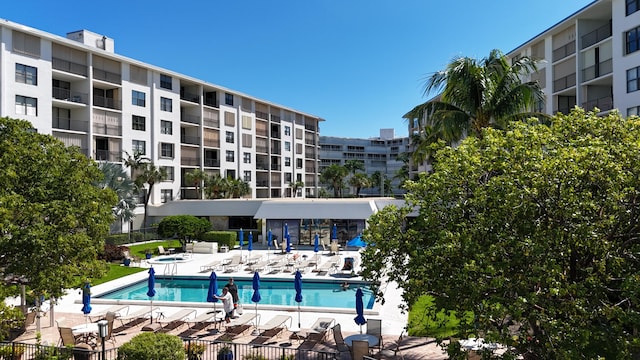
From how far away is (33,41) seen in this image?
38219 millimetres

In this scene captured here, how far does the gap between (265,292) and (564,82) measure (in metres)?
30.7

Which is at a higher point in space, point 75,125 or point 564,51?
point 564,51

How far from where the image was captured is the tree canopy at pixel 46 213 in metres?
12.0

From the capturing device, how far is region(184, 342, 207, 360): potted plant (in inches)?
535

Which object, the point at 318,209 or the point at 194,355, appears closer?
the point at 194,355

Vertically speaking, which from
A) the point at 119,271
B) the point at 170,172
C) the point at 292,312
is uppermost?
the point at 170,172

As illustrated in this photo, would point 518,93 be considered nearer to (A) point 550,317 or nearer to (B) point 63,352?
(A) point 550,317

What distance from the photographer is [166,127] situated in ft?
168

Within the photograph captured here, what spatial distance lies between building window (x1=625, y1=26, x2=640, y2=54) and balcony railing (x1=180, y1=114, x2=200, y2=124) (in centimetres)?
4237

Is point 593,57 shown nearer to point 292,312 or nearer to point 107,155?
point 292,312

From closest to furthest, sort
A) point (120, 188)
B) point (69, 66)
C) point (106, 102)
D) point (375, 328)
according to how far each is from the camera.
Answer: point (375, 328) → point (120, 188) → point (69, 66) → point (106, 102)

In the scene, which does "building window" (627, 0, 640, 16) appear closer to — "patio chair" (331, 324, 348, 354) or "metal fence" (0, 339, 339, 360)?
"patio chair" (331, 324, 348, 354)

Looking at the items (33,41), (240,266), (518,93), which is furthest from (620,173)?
(33,41)

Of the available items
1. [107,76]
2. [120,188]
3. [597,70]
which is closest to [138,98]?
[107,76]
